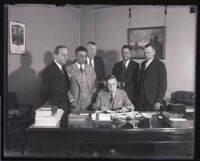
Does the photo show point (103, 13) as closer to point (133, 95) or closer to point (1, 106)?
point (133, 95)

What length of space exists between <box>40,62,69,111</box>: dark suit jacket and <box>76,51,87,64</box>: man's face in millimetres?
249

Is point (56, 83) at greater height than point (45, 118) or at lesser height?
greater

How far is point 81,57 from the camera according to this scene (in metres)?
2.70


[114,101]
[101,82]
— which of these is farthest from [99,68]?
[114,101]

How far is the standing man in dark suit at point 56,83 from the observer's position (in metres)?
2.54

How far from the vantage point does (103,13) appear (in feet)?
8.64

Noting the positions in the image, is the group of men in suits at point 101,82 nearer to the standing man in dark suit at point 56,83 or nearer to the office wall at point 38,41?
the standing man in dark suit at point 56,83

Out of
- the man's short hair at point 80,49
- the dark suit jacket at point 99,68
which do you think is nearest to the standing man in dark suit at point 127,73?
the dark suit jacket at point 99,68

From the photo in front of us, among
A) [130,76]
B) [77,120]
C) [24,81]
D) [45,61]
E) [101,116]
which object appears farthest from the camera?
[130,76]

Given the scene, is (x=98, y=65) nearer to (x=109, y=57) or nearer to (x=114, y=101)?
(x=109, y=57)

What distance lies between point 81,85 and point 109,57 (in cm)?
43

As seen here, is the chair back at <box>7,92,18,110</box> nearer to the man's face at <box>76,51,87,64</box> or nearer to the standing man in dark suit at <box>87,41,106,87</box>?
the man's face at <box>76,51,87,64</box>

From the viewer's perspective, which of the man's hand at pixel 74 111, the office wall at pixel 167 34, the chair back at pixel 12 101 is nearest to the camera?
the chair back at pixel 12 101

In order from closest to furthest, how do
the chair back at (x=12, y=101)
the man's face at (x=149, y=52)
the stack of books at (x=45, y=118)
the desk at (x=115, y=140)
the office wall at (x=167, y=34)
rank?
the desk at (x=115, y=140), the stack of books at (x=45, y=118), the chair back at (x=12, y=101), the office wall at (x=167, y=34), the man's face at (x=149, y=52)
